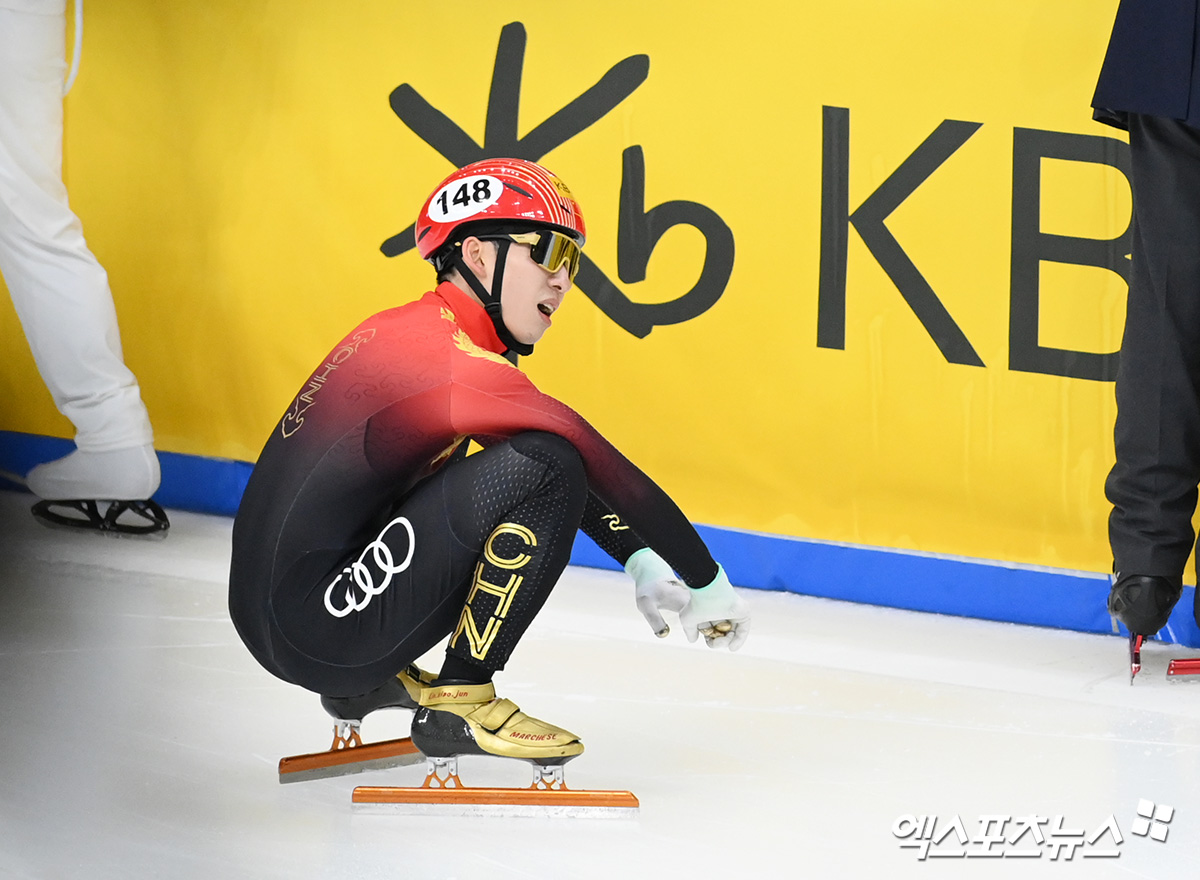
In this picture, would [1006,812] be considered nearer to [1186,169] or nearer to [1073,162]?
[1186,169]

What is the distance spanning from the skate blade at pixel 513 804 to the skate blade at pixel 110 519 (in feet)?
7.36

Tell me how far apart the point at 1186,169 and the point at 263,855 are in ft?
7.08

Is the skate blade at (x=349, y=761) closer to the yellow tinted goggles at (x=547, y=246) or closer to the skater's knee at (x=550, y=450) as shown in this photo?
the skater's knee at (x=550, y=450)

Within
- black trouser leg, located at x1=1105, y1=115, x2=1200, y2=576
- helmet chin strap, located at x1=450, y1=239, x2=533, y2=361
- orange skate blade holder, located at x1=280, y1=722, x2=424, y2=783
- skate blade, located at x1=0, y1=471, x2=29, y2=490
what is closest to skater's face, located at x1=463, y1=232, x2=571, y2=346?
helmet chin strap, located at x1=450, y1=239, x2=533, y2=361

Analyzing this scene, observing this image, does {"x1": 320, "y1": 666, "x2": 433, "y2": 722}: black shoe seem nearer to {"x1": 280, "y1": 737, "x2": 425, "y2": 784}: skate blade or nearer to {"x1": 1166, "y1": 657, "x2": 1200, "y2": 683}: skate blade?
{"x1": 280, "y1": 737, "x2": 425, "y2": 784}: skate blade

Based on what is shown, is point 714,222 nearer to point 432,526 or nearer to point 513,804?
point 432,526

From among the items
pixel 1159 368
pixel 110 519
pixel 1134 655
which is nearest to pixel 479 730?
pixel 1134 655

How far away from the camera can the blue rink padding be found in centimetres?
336

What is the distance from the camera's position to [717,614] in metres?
2.16

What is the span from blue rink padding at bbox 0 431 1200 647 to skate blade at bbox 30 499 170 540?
1.23m

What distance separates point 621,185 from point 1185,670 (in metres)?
1.81

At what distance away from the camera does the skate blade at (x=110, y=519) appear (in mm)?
4211

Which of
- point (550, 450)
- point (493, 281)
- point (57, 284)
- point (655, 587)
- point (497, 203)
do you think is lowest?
point (655, 587)

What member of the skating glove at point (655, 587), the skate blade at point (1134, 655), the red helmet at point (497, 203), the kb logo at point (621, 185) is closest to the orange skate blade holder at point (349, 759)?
the skating glove at point (655, 587)
